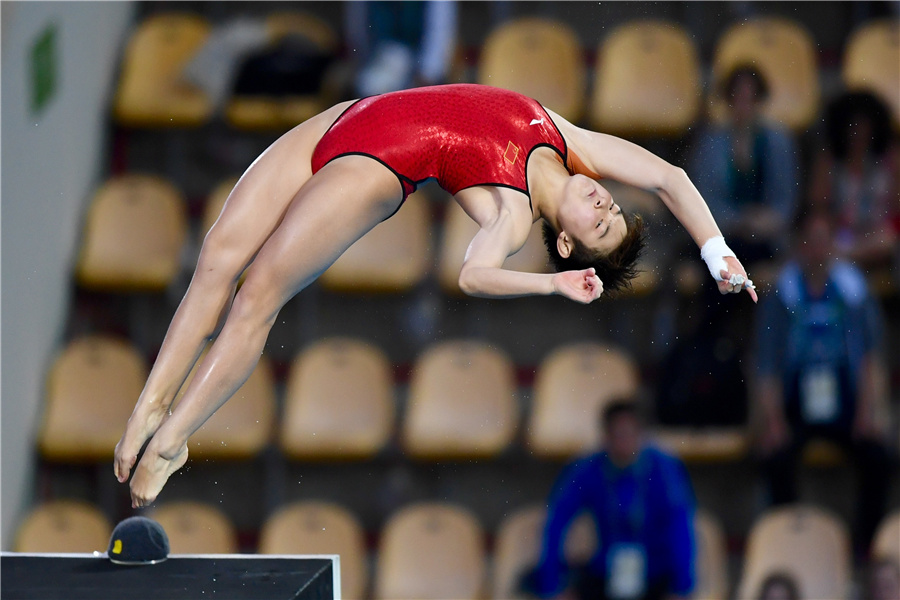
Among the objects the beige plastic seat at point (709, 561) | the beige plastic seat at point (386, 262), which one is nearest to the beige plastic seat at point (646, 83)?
the beige plastic seat at point (386, 262)

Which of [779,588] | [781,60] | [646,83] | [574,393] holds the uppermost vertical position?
[781,60]

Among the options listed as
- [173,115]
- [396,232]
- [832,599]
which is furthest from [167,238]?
[832,599]

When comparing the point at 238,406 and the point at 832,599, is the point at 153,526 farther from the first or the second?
the point at 832,599

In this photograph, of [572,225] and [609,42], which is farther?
[609,42]

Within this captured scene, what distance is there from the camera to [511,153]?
2586 millimetres

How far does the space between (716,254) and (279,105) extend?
8.60 feet

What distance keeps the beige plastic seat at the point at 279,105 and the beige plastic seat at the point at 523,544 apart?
1805mm

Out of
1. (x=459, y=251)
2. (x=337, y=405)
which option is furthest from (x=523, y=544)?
(x=459, y=251)

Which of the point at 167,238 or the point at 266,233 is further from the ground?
the point at 167,238

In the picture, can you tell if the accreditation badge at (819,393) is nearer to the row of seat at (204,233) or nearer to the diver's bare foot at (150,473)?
the row of seat at (204,233)

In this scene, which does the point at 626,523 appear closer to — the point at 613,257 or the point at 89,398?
the point at 613,257

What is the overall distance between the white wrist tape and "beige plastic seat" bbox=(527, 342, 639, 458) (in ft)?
5.95

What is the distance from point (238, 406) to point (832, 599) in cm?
233

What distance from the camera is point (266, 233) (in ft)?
8.88
